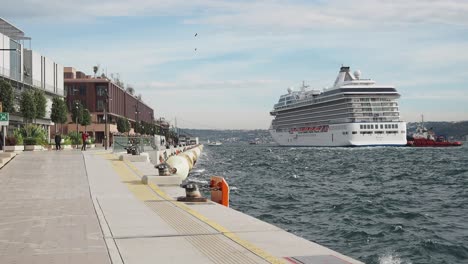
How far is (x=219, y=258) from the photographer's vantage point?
9023mm

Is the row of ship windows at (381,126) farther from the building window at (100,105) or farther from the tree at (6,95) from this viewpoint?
the tree at (6,95)

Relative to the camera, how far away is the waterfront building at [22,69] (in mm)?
75812

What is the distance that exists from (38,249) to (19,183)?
13.0 m

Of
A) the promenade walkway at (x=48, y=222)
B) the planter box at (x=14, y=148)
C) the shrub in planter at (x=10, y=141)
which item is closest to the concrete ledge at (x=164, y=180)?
the promenade walkway at (x=48, y=222)

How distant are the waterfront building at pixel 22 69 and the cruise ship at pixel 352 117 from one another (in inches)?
2669

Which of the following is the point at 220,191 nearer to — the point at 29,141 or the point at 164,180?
the point at 164,180

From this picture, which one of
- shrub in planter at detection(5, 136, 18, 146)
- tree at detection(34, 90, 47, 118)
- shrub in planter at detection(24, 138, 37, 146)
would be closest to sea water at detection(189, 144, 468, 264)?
shrub in planter at detection(5, 136, 18, 146)

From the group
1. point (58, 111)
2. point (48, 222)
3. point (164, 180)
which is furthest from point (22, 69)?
point (48, 222)

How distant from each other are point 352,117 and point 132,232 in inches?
5091

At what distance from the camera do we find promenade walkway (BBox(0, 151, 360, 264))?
360 inches

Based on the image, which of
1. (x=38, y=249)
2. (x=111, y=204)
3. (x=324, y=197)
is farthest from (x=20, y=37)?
(x=38, y=249)

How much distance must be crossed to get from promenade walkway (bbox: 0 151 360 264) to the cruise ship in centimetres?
12014

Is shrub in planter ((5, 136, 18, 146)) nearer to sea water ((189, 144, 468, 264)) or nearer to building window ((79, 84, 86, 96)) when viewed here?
sea water ((189, 144, 468, 264))

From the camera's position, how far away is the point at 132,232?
1134 centimetres
